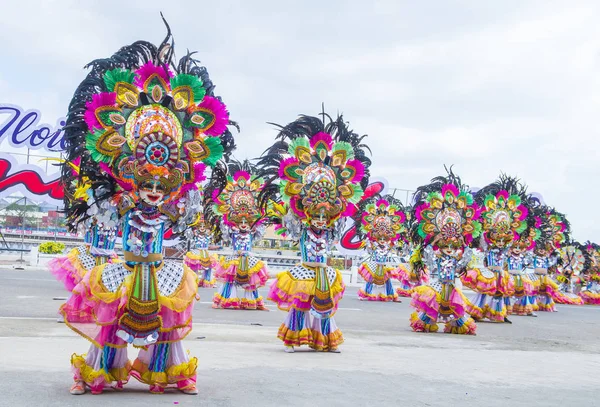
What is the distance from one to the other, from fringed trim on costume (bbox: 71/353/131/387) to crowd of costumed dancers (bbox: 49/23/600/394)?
13 millimetres

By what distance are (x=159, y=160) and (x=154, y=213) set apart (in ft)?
1.58

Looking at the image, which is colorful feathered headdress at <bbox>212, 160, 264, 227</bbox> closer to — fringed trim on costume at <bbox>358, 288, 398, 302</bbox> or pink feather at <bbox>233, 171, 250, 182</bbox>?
pink feather at <bbox>233, 171, 250, 182</bbox>

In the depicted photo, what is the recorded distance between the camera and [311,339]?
369 inches

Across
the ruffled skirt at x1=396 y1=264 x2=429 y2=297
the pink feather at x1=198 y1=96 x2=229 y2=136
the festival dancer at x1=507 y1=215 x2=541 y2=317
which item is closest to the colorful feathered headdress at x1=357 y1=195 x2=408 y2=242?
the ruffled skirt at x1=396 y1=264 x2=429 y2=297

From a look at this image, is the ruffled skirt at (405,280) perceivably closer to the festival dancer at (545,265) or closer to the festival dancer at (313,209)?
the festival dancer at (545,265)

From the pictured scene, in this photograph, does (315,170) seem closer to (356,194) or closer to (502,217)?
(356,194)

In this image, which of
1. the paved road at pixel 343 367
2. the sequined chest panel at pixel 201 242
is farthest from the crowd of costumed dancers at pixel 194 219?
the sequined chest panel at pixel 201 242

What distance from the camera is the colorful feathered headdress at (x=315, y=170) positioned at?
375 inches

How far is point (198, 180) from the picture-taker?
6.34m

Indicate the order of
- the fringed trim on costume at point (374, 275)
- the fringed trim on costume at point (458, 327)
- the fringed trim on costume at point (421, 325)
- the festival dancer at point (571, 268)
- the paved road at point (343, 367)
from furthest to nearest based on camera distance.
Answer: the festival dancer at point (571, 268), the fringed trim on costume at point (374, 275), the fringed trim on costume at point (421, 325), the fringed trim on costume at point (458, 327), the paved road at point (343, 367)

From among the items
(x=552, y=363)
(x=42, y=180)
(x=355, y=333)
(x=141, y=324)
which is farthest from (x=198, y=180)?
(x=42, y=180)

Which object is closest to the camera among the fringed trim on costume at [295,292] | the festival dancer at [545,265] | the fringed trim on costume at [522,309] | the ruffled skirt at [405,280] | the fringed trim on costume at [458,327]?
the fringed trim on costume at [295,292]

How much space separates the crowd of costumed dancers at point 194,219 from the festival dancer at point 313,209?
0.06 feet

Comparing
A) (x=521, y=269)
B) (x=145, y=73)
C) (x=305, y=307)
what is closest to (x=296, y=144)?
(x=305, y=307)
